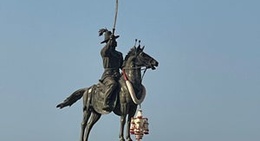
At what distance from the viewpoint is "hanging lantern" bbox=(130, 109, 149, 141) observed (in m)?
18.8

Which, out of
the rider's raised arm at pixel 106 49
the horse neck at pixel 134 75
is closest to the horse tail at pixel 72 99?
the rider's raised arm at pixel 106 49

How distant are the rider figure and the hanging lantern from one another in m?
1.89

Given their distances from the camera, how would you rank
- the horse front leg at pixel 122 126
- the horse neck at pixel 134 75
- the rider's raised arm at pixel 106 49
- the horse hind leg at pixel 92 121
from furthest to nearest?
1. the horse hind leg at pixel 92 121
2. the rider's raised arm at pixel 106 49
3. the horse neck at pixel 134 75
4. the horse front leg at pixel 122 126

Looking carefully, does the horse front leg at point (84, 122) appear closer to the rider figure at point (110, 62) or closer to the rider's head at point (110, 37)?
the rider figure at point (110, 62)

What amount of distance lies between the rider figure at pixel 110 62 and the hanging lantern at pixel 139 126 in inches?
74.6

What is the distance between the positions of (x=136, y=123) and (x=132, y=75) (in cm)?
238

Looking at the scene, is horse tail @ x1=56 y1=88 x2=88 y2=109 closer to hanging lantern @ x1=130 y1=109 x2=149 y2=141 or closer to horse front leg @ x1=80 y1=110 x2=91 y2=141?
horse front leg @ x1=80 y1=110 x2=91 y2=141

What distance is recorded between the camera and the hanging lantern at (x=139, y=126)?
18750 mm

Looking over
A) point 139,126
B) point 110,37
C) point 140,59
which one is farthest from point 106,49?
point 139,126

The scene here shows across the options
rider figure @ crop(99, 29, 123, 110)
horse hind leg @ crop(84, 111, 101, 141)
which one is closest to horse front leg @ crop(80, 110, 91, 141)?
horse hind leg @ crop(84, 111, 101, 141)

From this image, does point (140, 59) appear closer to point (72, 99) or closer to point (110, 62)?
point (110, 62)

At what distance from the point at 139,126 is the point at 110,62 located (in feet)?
8.06

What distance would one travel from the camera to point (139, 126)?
18.9 meters

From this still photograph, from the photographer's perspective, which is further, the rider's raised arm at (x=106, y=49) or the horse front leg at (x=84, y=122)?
the horse front leg at (x=84, y=122)
